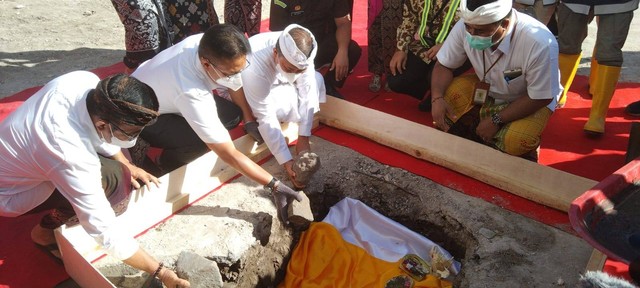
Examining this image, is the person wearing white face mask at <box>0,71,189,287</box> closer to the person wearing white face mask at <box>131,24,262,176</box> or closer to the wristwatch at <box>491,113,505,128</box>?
the person wearing white face mask at <box>131,24,262,176</box>

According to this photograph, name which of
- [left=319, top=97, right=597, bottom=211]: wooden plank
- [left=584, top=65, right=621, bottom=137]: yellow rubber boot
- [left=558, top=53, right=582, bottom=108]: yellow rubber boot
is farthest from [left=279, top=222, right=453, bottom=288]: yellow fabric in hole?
[left=558, top=53, right=582, bottom=108]: yellow rubber boot

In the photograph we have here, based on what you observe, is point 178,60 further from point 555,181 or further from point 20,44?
point 20,44

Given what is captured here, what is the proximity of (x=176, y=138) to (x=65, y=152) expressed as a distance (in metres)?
1.12

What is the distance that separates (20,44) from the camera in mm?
5812

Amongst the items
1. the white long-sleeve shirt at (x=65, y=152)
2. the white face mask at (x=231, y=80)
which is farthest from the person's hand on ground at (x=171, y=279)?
the white face mask at (x=231, y=80)

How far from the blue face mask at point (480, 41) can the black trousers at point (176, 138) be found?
1577mm

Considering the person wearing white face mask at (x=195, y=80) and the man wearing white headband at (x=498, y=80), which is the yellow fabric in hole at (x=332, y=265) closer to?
the person wearing white face mask at (x=195, y=80)

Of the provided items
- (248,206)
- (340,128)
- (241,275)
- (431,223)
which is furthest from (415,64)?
(241,275)

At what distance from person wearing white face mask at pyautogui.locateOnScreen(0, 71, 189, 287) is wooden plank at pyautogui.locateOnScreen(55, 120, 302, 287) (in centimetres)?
27

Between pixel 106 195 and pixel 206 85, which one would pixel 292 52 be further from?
pixel 106 195

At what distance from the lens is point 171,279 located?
2.37m

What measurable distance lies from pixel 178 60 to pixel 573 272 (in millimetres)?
2266

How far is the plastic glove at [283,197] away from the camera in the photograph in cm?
292

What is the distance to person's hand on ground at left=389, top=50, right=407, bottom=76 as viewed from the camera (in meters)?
3.99
